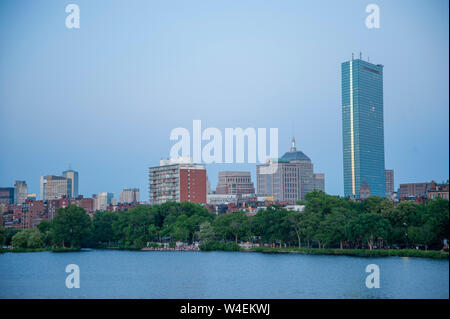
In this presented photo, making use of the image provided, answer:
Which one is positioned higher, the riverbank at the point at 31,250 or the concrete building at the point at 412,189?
the concrete building at the point at 412,189

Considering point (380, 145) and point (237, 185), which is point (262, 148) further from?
point (380, 145)

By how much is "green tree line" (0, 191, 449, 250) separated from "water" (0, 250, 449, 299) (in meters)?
2.29

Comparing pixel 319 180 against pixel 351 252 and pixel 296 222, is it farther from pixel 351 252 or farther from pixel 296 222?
pixel 351 252

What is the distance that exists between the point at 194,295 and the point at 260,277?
4676 millimetres

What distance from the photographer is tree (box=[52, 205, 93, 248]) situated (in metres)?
39.3

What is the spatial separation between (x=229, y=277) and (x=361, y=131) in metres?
82.8

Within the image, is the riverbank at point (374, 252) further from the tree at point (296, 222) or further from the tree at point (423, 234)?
the tree at point (296, 222)

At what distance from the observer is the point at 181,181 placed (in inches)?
2680

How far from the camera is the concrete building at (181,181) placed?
67.6m

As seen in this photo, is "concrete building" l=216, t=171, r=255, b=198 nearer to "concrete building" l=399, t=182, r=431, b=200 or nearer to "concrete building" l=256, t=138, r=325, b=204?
"concrete building" l=256, t=138, r=325, b=204

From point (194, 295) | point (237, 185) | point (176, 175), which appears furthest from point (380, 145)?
point (194, 295)

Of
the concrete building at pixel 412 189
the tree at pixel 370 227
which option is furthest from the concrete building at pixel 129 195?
the tree at pixel 370 227

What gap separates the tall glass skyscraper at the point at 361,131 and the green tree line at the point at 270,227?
60.5 metres

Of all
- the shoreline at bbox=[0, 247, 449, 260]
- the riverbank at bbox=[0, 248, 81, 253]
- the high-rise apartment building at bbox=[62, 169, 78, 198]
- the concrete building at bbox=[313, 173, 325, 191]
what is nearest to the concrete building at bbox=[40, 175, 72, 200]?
the high-rise apartment building at bbox=[62, 169, 78, 198]
